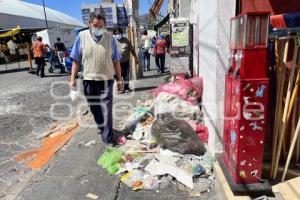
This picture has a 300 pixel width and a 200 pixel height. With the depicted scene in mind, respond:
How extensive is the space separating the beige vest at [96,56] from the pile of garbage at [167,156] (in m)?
1.08

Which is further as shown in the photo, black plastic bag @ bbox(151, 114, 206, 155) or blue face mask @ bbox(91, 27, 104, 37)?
blue face mask @ bbox(91, 27, 104, 37)

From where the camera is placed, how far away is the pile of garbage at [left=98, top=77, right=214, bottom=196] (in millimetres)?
3584

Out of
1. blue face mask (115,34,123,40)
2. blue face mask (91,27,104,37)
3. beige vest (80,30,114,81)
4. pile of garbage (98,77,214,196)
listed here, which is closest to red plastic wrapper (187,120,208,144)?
pile of garbage (98,77,214,196)

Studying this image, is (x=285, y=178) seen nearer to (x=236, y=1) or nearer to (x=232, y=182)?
(x=232, y=182)

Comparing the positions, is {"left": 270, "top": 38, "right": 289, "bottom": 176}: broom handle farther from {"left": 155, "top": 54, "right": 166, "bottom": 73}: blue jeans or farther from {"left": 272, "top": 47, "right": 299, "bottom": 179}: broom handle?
{"left": 155, "top": 54, "right": 166, "bottom": 73}: blue jeans

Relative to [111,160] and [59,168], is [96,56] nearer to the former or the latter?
[111,160]

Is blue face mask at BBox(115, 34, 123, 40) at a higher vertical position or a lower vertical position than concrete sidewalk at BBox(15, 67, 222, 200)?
higher

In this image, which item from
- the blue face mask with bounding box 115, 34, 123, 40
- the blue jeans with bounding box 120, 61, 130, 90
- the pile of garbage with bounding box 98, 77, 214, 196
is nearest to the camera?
the pile of garbage with bounding box 98, 77, 214, 196

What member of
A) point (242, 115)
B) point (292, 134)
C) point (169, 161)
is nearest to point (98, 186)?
point (169, 161)

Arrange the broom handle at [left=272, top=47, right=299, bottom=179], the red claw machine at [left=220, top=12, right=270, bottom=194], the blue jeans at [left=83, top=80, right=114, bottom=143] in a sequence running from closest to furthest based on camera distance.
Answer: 1. the red claw machine at [left=220, top=12, right=270, bottom=194]
2. the broom handle at [left=272, top=47, right=299, bottom=179]
3. the blue jeans at [left=83, top=80, right=114, bottom=143]

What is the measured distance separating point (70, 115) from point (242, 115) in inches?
196

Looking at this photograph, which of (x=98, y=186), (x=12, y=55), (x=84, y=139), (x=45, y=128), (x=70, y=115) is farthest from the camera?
(x=12, y=55)

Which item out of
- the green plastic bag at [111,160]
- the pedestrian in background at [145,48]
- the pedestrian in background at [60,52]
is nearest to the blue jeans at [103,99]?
the green plastic bag at [111,160]

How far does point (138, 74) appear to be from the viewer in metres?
11.4
